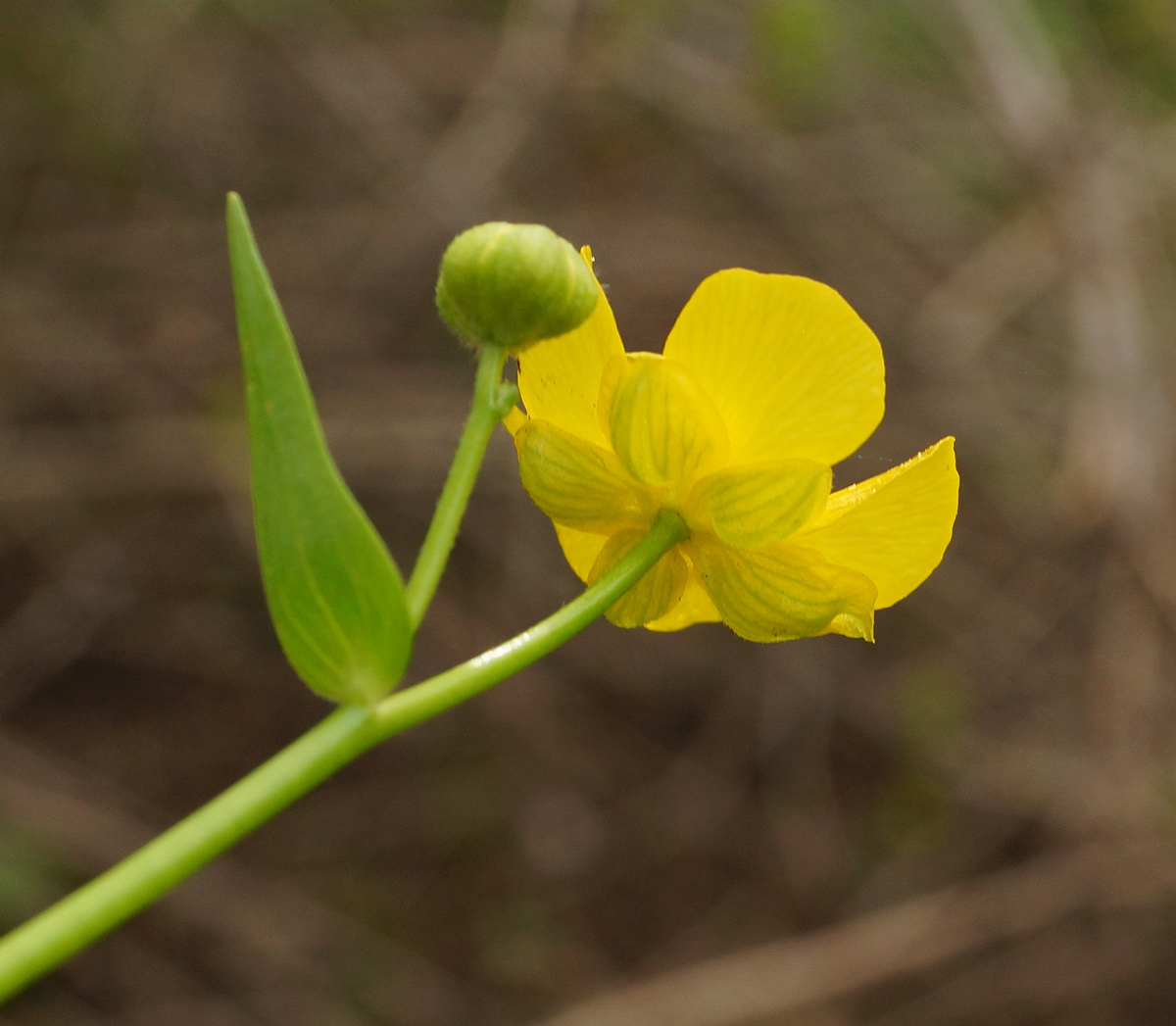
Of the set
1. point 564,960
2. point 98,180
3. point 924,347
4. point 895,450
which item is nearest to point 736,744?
point 564,960

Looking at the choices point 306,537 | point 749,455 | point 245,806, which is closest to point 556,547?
point 749,455

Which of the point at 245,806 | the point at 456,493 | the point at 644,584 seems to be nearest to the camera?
the point at 245,806

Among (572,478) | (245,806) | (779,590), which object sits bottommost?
(245,806)

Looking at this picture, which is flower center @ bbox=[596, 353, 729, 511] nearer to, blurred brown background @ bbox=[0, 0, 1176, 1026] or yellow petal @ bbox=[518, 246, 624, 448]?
yellow petal @ bbox=[518, 246, 624, 448]

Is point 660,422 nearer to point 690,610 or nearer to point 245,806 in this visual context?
point 690,610

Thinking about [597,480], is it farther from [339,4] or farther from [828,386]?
[339,4]

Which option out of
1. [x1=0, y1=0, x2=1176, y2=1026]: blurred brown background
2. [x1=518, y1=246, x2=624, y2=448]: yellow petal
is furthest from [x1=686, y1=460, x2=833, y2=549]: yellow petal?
[x1=0, y1=0, x2=1176, y2=1026]: blurred brown background
